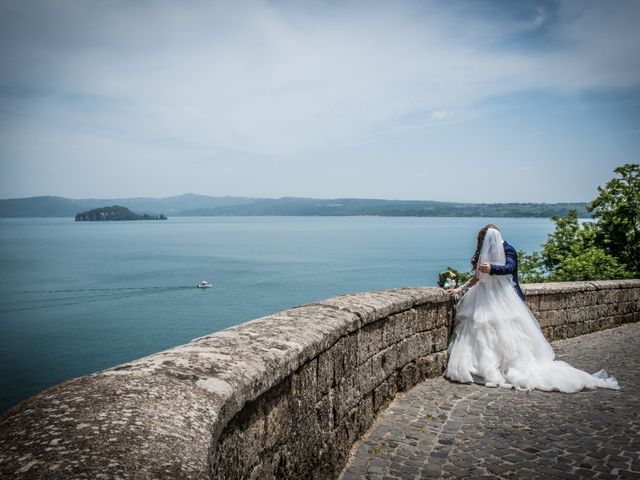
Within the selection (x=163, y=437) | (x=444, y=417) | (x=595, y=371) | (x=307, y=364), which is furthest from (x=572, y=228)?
(x=163, y=437)

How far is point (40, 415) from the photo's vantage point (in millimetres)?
1628

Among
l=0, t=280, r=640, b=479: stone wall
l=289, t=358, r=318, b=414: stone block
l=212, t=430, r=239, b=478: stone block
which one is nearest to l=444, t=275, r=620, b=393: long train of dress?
l=0, t=280, r=640, b=479: stone wall

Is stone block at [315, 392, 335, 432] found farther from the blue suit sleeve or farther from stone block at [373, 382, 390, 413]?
the blue suit sleeve

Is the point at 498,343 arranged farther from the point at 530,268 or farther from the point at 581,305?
the point at 530,268

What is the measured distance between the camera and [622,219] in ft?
52.8

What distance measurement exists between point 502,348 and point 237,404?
16.4 ft

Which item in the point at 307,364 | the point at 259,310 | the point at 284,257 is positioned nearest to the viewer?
the point at 307,364

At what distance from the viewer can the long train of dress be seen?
19.4 ft

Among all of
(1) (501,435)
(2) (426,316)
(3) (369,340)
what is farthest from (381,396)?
(2) (426,316)

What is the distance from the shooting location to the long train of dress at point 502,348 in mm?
5910

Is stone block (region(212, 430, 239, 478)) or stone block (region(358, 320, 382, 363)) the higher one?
stone block (region(212, 430, 239, 478))

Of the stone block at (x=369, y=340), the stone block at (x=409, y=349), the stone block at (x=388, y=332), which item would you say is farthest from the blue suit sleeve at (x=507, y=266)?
the stone block at (x=369, y=340)

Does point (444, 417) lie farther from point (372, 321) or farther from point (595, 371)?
point (595, 371)

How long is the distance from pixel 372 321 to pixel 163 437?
3.19 meters
